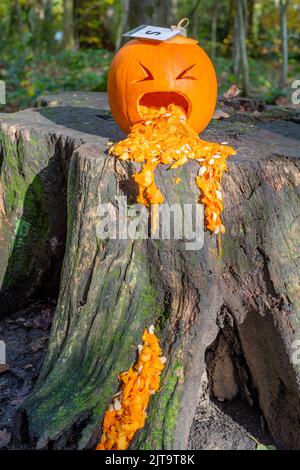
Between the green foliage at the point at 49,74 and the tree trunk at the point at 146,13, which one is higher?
the tree trunk at the point at 146,13

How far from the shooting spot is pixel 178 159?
2848 millimetres

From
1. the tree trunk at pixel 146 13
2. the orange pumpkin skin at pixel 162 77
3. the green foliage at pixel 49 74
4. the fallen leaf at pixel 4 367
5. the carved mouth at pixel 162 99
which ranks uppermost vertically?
the tree trunk at pixel 146 13

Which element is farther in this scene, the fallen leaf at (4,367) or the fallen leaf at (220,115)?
the fallen leaf at (220,115)

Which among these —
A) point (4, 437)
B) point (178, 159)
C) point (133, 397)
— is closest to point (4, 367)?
point (4, 437)

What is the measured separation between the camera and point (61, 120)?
13.3ft

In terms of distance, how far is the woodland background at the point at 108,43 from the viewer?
28.8 ft

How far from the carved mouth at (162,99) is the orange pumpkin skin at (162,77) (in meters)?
0.05

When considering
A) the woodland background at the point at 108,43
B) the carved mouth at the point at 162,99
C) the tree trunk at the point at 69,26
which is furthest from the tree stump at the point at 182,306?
the tree trunk at the point at 69,26

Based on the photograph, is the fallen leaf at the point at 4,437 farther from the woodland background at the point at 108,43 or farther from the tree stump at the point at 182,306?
the woodland background at the point at 108,43

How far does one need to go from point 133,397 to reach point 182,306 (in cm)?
48

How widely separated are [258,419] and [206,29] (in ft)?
60.3

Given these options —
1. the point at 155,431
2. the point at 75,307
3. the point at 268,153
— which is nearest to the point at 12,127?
the point at 75,307

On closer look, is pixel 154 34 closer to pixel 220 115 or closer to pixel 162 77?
pixel 162 77

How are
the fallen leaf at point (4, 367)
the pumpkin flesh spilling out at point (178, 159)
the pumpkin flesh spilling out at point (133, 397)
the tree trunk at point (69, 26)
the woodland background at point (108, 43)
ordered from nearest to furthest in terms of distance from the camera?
the pumpkin flesh spilling out at point (133, 397), the pumpkin flesh spilling out at point (178, 159), the fallen leaf at point (4, 367), the woodland background at point (108, 43), the tree trunk at point (69, 26)
